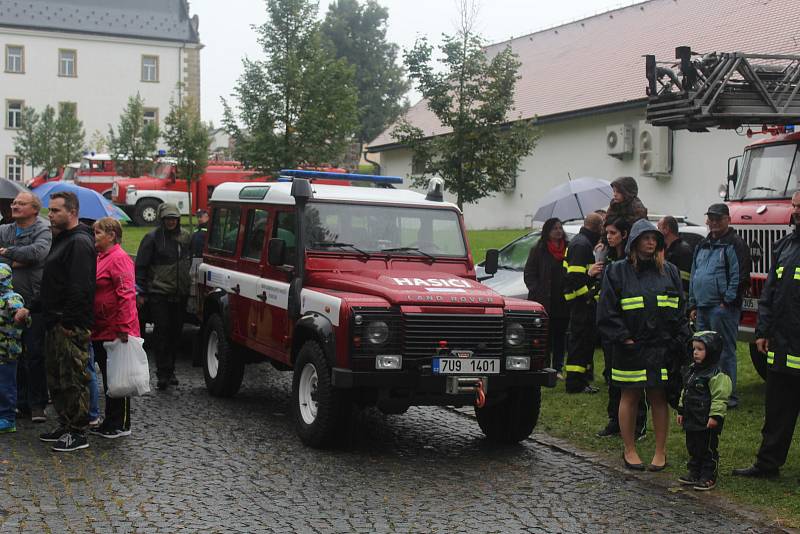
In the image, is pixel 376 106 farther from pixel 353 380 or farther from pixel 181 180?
pixel 353 380

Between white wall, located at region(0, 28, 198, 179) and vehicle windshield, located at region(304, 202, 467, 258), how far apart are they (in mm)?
58007

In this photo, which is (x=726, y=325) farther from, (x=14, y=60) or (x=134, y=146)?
(x=14, y=60)

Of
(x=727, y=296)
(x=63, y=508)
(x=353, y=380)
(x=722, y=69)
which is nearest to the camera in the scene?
(x=63, y=508)

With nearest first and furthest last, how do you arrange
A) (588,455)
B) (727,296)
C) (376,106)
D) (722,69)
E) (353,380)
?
(353,380)
(588,455)
(727,296)
(722,69)
(376,106)

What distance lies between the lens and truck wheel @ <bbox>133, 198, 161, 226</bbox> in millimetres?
37156

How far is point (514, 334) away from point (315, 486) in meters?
2.08

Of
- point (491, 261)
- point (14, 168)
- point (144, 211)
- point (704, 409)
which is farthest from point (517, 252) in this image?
point (14, 168)

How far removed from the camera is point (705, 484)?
7555 mm

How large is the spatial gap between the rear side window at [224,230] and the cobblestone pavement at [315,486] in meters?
2.07

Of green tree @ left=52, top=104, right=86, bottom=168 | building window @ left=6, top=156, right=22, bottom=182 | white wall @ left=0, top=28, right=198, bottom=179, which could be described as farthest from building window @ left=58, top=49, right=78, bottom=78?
green tree @ left=52, top=104, right=86, bottom=168

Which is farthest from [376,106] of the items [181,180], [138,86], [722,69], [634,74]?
[722,69]

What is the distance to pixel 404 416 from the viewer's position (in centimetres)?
1046

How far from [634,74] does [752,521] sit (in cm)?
2702

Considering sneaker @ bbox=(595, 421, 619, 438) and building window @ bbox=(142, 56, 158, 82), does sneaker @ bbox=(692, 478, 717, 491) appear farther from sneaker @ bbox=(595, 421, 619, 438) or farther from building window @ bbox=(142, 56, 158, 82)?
building window @ bbox=(142, 56, 158, 82)
